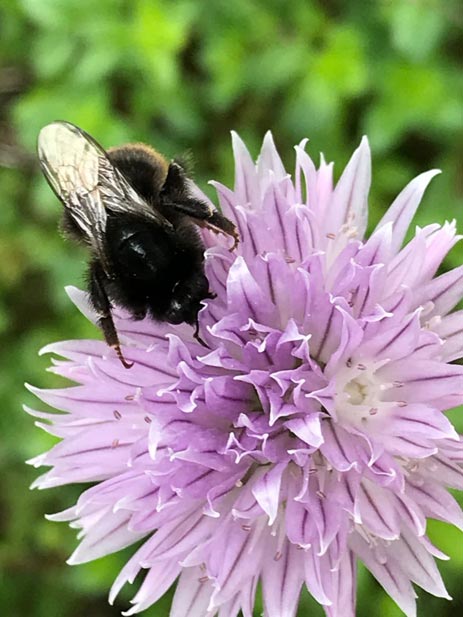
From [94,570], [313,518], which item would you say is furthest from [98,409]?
[94,570]

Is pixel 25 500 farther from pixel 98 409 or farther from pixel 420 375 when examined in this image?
pixel 420 375

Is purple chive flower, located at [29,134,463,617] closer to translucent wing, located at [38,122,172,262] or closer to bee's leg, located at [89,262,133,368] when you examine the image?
bee's leg, located at [89,262,133,368]

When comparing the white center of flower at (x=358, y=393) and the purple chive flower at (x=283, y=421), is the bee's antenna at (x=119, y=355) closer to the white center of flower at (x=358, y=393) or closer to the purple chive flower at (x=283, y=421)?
the purple chive flower at (x=283, y=421)

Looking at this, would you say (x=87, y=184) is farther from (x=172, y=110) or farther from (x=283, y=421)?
(x=172, y=110)

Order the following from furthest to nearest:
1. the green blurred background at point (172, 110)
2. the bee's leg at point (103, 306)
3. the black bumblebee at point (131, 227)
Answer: the green blurred background at point (172, 110) → the bee's leg at point (103, 306) → the black bumblebee at point (131, 227)

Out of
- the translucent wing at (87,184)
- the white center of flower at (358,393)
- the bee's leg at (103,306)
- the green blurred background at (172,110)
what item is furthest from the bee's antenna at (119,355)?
the green blurred background at (172,110)
